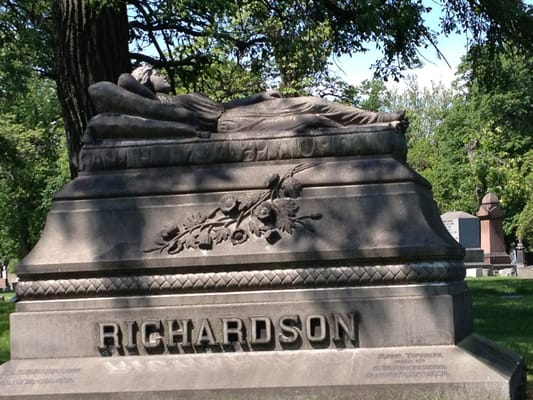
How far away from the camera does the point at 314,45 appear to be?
55.9 feet

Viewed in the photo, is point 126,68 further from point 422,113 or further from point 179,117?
point 422,113

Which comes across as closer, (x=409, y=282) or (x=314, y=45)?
(x=409, y=282)

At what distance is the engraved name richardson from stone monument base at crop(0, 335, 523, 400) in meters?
0.07

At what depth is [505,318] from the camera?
14.6 meters

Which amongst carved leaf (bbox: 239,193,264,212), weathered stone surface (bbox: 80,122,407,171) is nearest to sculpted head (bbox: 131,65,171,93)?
weathered stone surface (bbox: 80,122,407,171)

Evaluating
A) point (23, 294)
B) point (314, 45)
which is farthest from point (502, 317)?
point (23, 294)

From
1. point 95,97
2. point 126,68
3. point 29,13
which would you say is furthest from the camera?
point 29,13

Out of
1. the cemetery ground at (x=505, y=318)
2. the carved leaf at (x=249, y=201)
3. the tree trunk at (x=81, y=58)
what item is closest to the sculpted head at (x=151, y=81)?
the carved leaf at (x=249, y=201)

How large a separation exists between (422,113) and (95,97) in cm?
5768

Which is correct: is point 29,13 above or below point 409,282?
above

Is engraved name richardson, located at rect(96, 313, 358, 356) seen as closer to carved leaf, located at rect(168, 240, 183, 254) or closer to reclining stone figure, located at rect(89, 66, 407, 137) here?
carved leaf, located at rect(168, 240, 183, 254)

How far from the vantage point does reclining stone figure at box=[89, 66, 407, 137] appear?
8102 millimetres

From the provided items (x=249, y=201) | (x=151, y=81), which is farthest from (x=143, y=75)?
(x=249, y=201)

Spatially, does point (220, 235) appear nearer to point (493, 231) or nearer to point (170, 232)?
point (170, 232)
